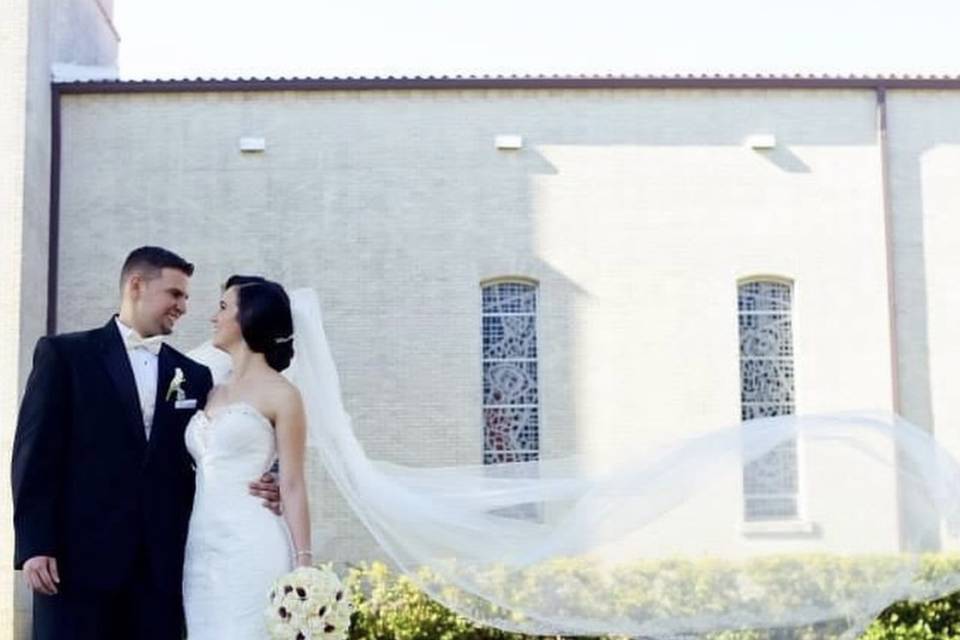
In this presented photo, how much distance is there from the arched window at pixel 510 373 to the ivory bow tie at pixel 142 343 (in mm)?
9418

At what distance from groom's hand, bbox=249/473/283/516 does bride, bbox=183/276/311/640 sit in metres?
0.03

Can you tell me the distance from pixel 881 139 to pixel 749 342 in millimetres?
2666

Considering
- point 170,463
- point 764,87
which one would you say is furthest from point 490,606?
point 764,87

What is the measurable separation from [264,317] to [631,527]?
2.18 metres

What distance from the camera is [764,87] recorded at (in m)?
15.1

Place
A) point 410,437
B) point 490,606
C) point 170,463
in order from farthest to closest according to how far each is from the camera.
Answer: point 410,437, point 490,606, point 170,463

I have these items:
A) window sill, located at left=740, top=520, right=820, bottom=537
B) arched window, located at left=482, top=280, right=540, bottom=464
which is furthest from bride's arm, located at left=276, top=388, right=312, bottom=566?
arched window, located at left=482, top=280, right=540, bottom=464

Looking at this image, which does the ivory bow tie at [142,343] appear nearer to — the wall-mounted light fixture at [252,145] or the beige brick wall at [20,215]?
the beige brick wall at [20,215]

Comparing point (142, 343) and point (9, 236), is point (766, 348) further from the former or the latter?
point (142, 343)

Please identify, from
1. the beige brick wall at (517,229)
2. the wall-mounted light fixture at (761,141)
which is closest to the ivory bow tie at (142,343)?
the beige brick wall at (517,229)

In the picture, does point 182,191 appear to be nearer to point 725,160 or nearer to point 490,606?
point 725,160

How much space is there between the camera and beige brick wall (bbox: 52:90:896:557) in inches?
573

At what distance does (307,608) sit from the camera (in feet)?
15.7

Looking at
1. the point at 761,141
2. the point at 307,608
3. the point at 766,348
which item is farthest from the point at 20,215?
the point at 307,608
